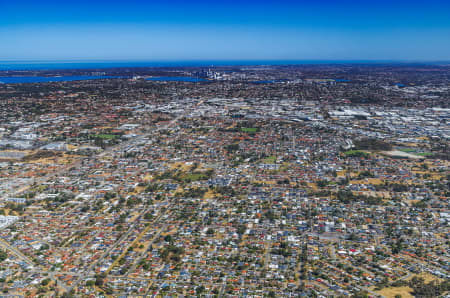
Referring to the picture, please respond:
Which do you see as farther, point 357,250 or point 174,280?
point 357,250

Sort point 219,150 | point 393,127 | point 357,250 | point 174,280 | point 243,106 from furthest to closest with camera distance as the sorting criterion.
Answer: point 243,106 → point 393,127 → point 219,150 → point 357,250 → point 174,280

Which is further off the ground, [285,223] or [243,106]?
[243,106]

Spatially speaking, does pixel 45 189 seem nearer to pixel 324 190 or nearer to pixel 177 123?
pixel 324 190

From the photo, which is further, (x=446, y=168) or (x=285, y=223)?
(x=446, y=168)

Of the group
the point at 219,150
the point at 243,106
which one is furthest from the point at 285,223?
the point at 243,106

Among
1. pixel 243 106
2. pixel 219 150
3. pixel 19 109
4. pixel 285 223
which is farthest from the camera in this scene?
pixel 243 106

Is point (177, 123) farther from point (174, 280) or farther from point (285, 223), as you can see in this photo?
point (174, 280)

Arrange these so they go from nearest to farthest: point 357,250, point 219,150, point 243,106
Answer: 1. point 357,250
2. point 219,150
3. point 243,106

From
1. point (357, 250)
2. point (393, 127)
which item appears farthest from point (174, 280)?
point (393, 127)

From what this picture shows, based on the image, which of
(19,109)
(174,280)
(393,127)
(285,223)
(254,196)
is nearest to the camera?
(174,280)
